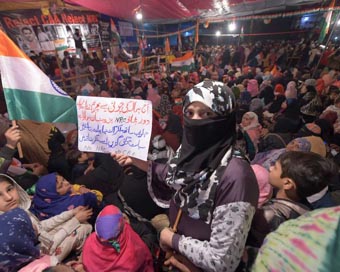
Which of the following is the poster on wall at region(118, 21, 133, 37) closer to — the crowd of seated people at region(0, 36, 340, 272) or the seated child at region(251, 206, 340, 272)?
the crowd of seated people at region(0, 36, 340, 272)

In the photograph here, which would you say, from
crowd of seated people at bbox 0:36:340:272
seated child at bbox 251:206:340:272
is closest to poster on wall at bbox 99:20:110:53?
crowd of seated people at bbox 0:36:340:272

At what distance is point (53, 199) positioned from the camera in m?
2.13

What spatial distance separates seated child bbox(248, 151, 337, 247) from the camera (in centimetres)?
129

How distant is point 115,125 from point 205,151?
73 cm

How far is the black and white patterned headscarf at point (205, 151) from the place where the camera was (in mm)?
1125

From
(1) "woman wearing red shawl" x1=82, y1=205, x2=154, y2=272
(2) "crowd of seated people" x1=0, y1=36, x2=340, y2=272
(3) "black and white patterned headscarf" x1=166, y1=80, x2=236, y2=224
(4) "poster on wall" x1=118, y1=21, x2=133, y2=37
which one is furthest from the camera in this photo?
(4) "poster on wall" x1=118, y1=21, x2=133, y2=37

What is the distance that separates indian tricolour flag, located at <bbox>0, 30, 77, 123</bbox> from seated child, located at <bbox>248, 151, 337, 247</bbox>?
174 centimetres

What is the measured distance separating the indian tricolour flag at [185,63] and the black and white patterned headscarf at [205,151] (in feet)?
25.9

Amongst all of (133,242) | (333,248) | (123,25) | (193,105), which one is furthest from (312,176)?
(123,25)

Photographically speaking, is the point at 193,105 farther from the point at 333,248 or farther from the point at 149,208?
the point at 149,208

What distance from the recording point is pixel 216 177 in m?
1.09

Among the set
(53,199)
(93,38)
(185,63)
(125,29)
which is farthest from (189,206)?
(125,29)

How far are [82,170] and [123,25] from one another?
13.0 meters

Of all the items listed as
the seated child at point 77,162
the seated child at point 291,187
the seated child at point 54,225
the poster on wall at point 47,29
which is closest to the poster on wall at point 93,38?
the poster on wall at point 47,29
